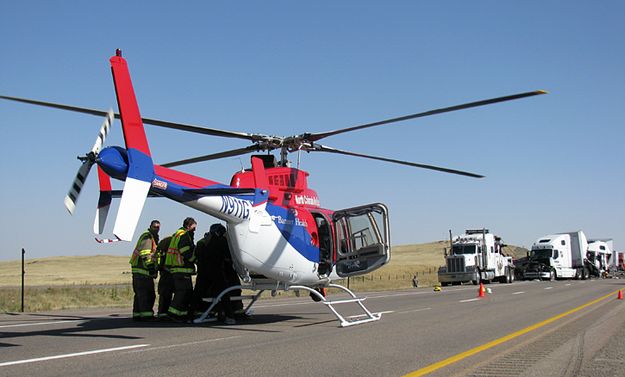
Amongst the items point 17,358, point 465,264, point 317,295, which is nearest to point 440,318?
point 317,295

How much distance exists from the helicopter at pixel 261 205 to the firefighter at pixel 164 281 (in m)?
0.91

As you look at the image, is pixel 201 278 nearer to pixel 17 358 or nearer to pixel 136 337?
pixel 136 337

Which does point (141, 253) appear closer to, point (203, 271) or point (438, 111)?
point (203, 271)

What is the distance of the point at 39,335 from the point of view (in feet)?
34.0

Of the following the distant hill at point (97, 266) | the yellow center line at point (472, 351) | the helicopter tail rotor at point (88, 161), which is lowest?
the yellow center line at point (472, 351)

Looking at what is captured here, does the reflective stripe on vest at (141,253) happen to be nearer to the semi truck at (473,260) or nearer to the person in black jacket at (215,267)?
the person in black jacket at (215,267)

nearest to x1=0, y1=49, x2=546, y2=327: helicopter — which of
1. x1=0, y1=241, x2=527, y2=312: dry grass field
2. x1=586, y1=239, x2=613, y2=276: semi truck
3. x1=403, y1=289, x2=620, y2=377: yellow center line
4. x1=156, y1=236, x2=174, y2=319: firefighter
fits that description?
x1=156, y1=236, x2=174, y2=319: firefighter

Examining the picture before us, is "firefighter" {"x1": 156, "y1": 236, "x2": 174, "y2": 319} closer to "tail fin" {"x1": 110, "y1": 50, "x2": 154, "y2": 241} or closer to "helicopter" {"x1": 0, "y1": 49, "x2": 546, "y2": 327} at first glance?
"helicopter" {"x1": 0, "y1": 49, "x2": 546, "y2": 327}

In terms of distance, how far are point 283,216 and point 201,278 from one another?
7.91 ft

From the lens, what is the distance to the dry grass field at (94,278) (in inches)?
858

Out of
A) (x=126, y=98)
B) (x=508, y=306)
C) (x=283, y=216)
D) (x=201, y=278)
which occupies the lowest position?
(x=508, y=306)

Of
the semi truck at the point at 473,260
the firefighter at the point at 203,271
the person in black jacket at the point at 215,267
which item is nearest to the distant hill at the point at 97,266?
the semi truck at the point at 473,260

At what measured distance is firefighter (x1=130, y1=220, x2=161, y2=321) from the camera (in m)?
13.1

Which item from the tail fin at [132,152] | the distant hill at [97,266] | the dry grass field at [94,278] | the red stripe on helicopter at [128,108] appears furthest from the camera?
the distant hill at [97,266]
